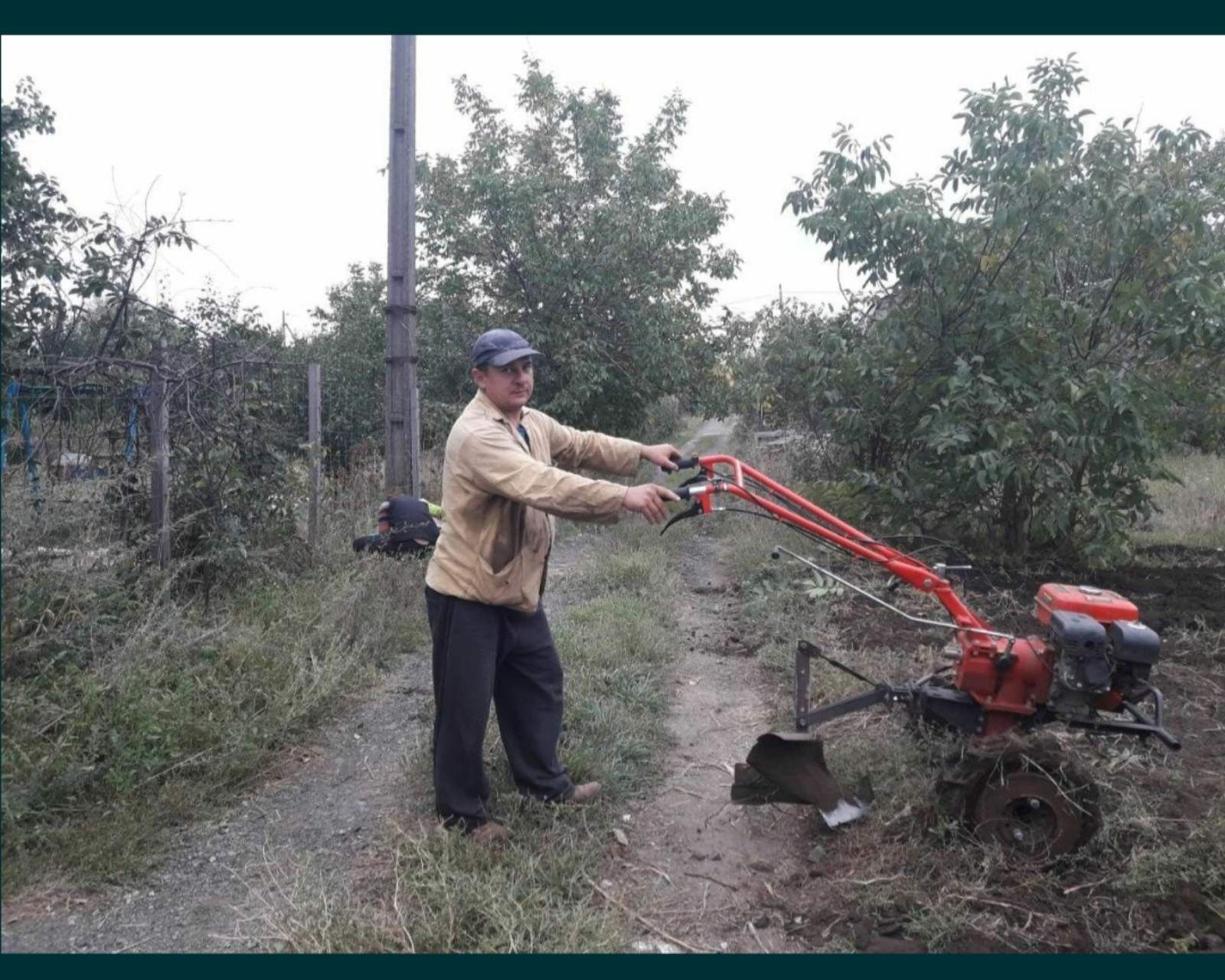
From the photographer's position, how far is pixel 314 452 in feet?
22.6

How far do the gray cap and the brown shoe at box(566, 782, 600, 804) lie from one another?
1.72m

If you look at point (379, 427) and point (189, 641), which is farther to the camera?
Answer: point (379, 427)

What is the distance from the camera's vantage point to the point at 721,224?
12453mm

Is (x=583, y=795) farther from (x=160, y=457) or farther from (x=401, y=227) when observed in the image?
(x=401, y=227)

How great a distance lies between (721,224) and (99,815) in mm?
10615

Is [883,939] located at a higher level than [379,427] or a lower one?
lower

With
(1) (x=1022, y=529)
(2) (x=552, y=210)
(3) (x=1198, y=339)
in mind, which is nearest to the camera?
(3) (x=1198, y=339)

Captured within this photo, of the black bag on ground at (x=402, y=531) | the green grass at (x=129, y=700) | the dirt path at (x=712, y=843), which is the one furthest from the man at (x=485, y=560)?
the black bag on ground at (x=402, y=531)

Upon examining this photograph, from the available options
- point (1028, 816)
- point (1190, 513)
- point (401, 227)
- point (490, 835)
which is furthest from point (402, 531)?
point (1190, 513)

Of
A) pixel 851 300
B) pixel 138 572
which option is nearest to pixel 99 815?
pixel 138 572

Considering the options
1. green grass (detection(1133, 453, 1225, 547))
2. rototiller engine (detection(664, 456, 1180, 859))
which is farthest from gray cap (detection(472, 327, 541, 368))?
green grass (detection(1133, 453, 1225, 547))

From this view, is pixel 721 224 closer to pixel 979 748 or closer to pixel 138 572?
pixel 138 572

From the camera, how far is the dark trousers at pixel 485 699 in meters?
3.45

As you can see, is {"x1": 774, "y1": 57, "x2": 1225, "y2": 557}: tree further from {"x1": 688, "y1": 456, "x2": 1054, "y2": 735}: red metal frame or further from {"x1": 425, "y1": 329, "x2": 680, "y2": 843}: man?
{"x1": 425, "y1": 329, "x2": 680, "y2": 843}: man
